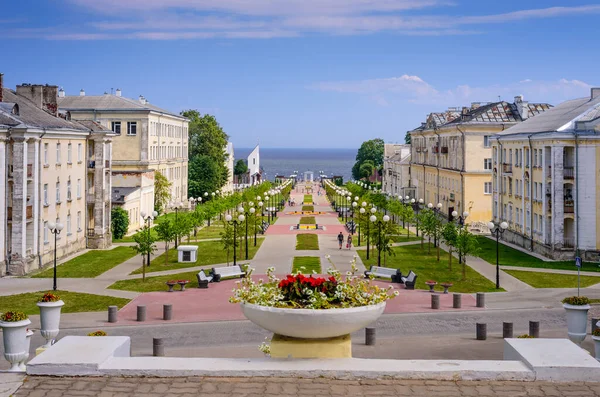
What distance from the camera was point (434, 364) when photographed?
1045 cm

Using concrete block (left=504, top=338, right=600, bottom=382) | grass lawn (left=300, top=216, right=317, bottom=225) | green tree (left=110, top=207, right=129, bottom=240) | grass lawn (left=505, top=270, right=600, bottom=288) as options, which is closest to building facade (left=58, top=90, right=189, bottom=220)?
grass lawn (left=300, top=216, right=317, bottom=225)

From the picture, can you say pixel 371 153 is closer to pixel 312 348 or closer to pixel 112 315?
pixel 112 315

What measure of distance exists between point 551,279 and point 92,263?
24.2m

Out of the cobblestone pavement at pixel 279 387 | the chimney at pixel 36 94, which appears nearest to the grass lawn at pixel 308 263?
the chimney at pixel 36 94

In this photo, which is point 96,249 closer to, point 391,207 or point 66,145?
point 66,145

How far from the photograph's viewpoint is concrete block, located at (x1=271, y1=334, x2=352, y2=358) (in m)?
10.7

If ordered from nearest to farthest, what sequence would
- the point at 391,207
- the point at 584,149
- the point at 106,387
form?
the point at 106,387 → the point at 584,149 → the point at 391,207

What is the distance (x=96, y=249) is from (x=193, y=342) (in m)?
27.2

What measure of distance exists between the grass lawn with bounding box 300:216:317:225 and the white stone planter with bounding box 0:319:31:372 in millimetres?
61504

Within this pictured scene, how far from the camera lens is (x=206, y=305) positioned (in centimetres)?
3128

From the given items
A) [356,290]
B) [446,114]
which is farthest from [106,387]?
[446,114]

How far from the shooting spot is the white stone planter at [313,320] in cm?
1039

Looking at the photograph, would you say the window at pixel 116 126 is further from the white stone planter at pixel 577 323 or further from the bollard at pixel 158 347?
the white stone planter at pixel 577 323

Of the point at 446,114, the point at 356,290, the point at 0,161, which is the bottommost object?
the point at 356,290
